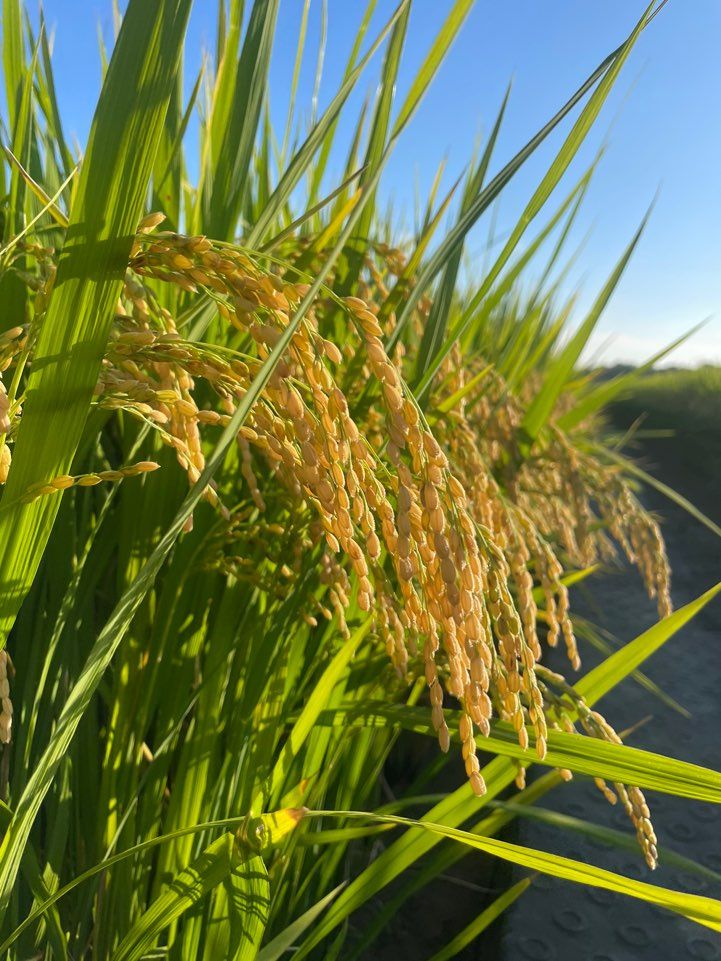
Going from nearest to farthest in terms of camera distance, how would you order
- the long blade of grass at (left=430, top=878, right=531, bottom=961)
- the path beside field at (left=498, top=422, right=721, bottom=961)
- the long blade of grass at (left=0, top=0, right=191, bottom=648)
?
the long blade of grass at (left=0, top=0, right=191, bottom=648)
the long blade of grass at (left=430, top=878, right=531, bottom=961)
the path beside field at (left=498, top=422, right=721, bottom=961)

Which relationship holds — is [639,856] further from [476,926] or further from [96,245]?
[96,245]

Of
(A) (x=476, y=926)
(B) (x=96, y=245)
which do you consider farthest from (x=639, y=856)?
(B) (x=96, y=245)

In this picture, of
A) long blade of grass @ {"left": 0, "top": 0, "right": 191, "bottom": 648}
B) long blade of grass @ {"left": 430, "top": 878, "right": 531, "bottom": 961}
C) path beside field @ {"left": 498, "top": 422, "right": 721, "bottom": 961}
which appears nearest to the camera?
long blade of grass @ {"left": 0, "top": 0, "right": 191, "bottom": 648}

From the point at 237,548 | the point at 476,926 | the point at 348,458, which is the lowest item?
the point at 476,926

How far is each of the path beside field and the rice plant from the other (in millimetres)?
196

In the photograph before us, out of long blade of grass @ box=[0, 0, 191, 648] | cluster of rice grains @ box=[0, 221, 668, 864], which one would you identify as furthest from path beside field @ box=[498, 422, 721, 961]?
long blade of grass @ box=[0, 0, 191, 648]

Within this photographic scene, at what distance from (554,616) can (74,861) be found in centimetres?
67

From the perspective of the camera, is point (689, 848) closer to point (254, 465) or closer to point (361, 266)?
point (254, 465)

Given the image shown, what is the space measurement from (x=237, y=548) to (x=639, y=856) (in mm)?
1000

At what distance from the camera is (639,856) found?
140cm

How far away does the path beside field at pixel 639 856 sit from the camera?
121 cm

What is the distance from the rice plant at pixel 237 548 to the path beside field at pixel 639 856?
0.64 ft

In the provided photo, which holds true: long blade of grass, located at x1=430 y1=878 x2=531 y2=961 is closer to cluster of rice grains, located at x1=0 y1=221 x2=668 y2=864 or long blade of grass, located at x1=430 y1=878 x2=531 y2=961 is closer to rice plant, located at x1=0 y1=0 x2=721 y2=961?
rice plant, located at x1=0 y1=0 x2=721 y2=961

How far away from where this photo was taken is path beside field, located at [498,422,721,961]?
1.21 m
